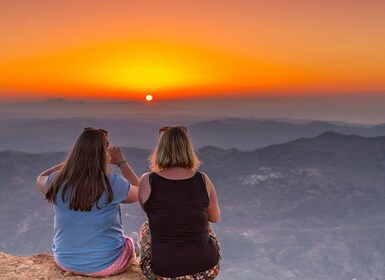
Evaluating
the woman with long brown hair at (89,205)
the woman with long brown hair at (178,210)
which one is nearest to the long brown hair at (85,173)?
the woman with long brown hair at (89,205)

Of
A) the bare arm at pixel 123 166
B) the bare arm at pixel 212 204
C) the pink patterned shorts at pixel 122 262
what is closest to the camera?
the bare arm at pixel 212 204

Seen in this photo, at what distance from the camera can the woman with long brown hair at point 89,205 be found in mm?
5043

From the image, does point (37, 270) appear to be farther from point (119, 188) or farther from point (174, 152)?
point (174, 152)

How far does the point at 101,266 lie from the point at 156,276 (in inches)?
34.9

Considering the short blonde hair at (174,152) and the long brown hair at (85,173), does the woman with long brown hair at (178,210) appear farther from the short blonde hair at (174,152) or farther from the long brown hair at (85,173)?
the long brown hair at (85,173)

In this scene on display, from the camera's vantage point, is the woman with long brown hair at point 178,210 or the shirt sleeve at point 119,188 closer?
the woman with long brown hair at point 178,210

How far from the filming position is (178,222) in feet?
16.4

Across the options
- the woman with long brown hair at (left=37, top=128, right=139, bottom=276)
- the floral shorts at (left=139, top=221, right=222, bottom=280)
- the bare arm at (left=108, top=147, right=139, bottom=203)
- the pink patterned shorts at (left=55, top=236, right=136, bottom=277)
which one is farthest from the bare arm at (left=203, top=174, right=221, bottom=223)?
the pink patterned shorts at (left=55, top=236, right=136, bottom=277)

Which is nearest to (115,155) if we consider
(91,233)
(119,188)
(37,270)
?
(119,188)

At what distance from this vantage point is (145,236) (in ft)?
18.9

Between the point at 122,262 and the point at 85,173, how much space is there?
1613 mm

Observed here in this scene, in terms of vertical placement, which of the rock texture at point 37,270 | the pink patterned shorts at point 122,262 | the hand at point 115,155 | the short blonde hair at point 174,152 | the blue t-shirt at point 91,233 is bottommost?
the rock texture at point 37,270

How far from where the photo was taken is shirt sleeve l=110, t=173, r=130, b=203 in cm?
525

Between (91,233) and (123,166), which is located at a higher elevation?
(123,166)
